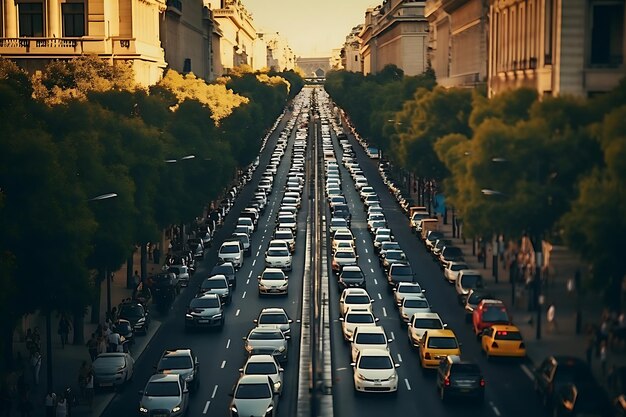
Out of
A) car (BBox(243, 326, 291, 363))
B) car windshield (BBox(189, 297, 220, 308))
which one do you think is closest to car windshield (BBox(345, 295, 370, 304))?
car windshield (BBox(189, 297, 220, 308))

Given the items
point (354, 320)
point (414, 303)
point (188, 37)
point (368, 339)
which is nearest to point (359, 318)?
point (354, 320)

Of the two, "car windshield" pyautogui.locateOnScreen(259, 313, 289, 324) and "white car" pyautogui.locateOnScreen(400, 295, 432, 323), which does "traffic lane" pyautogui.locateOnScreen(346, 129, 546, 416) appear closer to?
"white car" pyautogui.locateOnScreen(400, 295, 432, 323)

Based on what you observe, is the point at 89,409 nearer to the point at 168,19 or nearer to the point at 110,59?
the point at 110,59

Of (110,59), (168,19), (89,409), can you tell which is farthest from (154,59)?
(89,409)

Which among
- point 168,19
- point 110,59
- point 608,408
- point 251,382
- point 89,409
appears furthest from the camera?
point 168,19

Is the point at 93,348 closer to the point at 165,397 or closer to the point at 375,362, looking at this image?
the point at 165,397

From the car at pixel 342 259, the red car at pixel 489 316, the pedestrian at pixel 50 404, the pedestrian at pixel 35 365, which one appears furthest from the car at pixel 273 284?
the pedestrian at pixel 50 404
